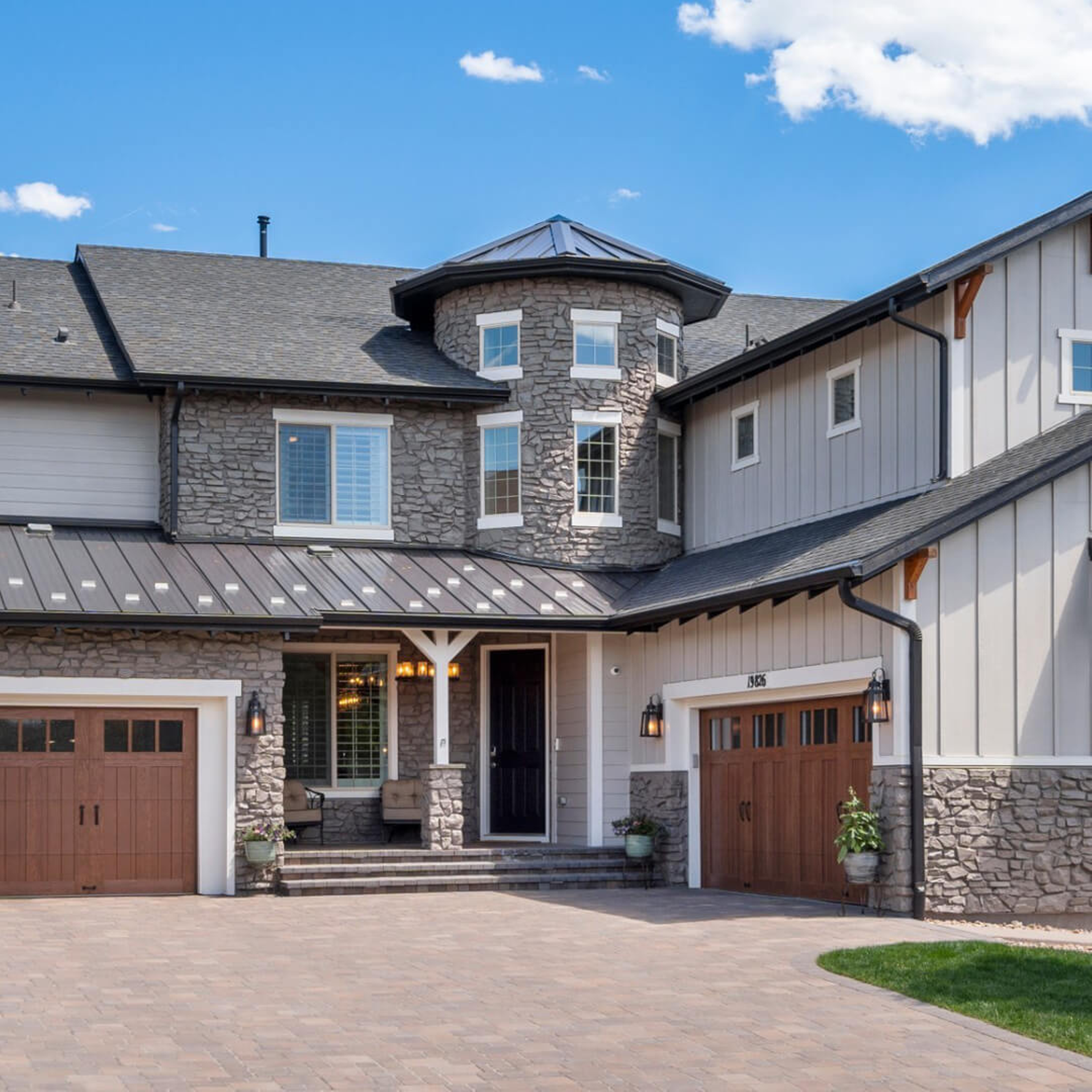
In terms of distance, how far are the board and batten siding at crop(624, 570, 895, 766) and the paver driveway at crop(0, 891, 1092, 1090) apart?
2.50 meters

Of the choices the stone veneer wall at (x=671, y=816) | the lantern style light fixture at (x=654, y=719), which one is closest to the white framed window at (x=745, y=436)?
the lantern style light fixture at (x=654, y=719)

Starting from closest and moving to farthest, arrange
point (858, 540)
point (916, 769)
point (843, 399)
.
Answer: point (916, 769) → point (858, 540) → point (843, 399)

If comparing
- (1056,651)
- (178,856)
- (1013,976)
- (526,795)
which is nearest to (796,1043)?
(1013,976)

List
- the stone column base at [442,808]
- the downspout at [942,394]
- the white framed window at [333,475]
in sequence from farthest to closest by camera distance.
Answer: the white framed window at [333,475] < the stone column base at [442,808] < the downspout at [942,394]

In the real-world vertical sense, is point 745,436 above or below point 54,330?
below

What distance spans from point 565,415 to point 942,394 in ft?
18.3

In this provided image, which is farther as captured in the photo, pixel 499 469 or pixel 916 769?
pixel 499 469

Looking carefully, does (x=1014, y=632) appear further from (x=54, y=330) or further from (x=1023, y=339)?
(x=54, y=330)

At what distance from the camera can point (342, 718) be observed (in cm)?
2075

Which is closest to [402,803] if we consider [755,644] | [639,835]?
[639,835]

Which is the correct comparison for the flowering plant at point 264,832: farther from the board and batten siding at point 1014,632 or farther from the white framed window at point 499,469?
the board and batten siding at point 1014,632

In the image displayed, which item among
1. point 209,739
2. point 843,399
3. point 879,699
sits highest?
point 843,399

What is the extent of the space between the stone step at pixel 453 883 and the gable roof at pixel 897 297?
5803 millimetres

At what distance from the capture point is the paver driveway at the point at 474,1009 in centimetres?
841
